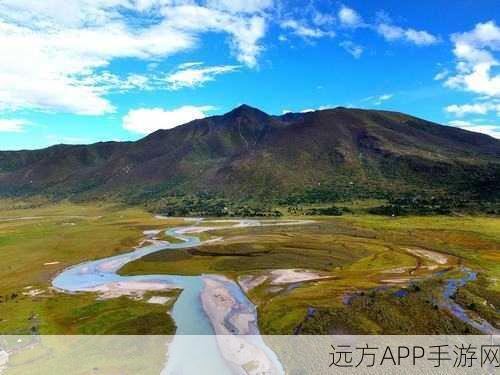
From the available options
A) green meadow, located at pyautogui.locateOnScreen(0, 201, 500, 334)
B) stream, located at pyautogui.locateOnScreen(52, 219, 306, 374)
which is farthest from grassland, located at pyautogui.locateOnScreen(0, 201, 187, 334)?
stream, located at pyautogui.locateOnScreen(52, 219, 306, 374)

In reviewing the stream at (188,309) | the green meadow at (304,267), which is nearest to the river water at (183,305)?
the stream at (188,309)

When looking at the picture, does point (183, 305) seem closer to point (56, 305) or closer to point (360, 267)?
point (56, 305)

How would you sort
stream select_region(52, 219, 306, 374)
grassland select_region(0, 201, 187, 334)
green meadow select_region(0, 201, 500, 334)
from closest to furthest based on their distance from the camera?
stream select_region(52, 219, 306, 374) < green meadow select_region(0, 201, 500, 334) < grassland select_region(0, 201, 187, 334)

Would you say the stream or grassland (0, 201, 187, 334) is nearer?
the stream

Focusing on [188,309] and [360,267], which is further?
[360,267]

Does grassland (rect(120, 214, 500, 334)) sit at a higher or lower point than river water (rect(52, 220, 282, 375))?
higher

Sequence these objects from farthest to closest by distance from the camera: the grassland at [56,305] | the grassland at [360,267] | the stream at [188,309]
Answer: the grassland at [56,305], the grassland at [360,267], the stream at [188,309]

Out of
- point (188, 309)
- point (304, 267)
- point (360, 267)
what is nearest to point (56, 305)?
point (188, 309)

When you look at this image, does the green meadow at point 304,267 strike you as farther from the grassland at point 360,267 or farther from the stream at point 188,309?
the stream at point 188,309

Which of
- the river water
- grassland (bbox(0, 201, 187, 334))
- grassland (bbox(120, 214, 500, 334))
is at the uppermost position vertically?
grassland (bbox(120, 214, 500, 334))

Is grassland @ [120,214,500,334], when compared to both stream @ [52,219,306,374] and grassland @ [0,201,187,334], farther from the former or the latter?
grassland @ [0,201,187,334]

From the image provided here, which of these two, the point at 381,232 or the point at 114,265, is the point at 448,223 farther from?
the point at 114,265
